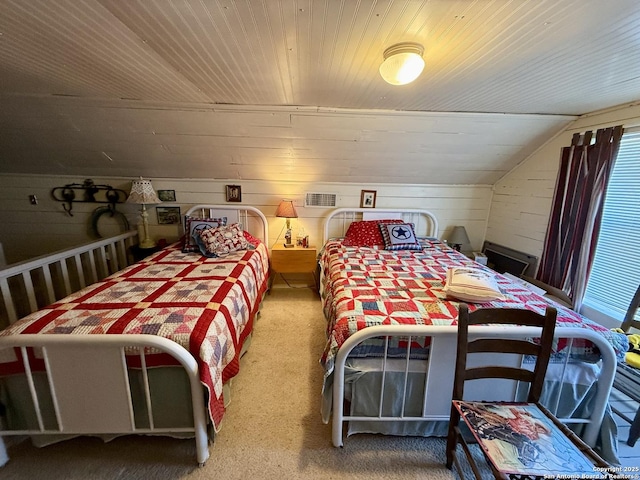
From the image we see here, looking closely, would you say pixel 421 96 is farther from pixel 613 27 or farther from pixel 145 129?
pixel 145 129

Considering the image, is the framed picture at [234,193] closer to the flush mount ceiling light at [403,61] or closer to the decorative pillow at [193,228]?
the decorative pillow at [193,228]

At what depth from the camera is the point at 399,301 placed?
5.50 feet

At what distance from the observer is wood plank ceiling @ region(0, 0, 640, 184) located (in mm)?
1173

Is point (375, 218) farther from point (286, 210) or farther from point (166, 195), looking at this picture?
point (166, 195)

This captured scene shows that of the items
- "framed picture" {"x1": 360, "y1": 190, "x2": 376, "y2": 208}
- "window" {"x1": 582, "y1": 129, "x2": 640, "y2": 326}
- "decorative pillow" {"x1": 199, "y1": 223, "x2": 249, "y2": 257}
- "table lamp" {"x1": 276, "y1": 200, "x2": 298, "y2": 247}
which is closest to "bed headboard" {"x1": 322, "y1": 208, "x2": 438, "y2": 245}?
"framed picture" {"x1": 360, "y1": 190, "x2": 376, "y2": 208}

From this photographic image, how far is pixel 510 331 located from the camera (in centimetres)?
133

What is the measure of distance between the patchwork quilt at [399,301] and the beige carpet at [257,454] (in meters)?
0.46

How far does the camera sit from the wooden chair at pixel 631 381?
1.52 m

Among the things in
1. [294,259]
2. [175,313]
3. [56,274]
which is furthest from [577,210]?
[56,274]

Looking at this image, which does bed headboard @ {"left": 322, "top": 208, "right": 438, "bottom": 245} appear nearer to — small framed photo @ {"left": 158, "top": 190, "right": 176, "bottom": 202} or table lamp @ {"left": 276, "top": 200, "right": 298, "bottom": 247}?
table lamp @ {"left": 276, "top": 200, "right": 298, "bottom": 247}

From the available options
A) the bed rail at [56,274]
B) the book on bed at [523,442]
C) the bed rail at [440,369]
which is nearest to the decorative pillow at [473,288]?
the bed rail at [440,369]

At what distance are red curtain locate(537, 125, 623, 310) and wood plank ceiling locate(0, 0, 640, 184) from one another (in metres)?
0.33

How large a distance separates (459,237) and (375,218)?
3.55 feet

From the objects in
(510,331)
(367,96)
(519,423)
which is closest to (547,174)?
(367,96)
